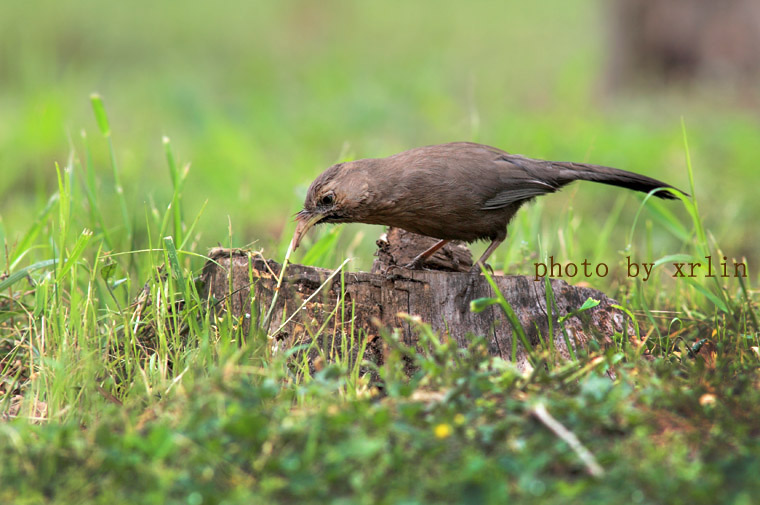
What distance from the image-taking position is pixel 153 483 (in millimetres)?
2201

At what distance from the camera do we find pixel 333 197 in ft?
13.5

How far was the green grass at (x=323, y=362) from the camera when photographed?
2.23 meters

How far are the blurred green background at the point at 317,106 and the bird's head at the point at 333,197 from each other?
497 millimetres

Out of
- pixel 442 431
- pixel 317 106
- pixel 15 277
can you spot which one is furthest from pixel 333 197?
pixel 317 106

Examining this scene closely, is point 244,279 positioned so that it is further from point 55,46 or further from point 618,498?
point 55,46

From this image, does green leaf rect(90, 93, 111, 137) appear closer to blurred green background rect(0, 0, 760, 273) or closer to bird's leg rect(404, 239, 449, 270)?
blurred green background rect(0, 0, 760, 273)

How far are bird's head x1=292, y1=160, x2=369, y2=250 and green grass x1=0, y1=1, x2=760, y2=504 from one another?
25 cm

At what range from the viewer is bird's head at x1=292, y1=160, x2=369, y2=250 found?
162 inches

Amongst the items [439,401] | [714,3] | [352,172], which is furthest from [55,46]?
[439,401]

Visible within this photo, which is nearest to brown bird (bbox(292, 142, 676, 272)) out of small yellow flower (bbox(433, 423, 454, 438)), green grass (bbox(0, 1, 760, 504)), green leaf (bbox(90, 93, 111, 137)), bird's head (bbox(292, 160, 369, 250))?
bird's head (bbox(292, 160, 369, 250))

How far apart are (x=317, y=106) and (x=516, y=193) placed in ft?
24.2

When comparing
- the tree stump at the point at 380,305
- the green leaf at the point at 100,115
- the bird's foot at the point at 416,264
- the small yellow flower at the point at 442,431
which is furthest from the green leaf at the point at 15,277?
the small yellow flower at the point at 442,431

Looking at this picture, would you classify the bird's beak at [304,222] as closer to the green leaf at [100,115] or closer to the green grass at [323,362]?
the green grass at [323,362]


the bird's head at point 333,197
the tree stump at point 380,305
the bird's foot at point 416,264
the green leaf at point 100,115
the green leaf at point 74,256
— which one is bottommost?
the tree stump at point 380,305
